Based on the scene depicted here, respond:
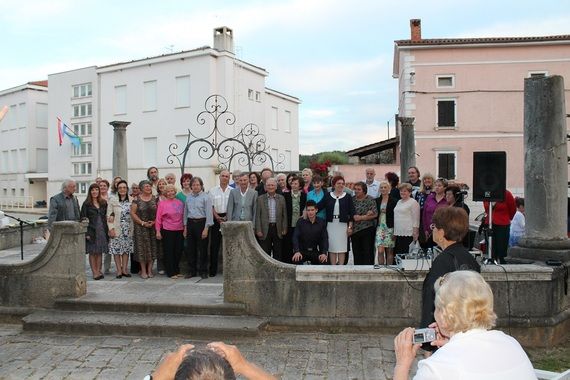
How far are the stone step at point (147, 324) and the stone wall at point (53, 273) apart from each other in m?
0.42

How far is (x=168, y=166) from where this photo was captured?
126ft

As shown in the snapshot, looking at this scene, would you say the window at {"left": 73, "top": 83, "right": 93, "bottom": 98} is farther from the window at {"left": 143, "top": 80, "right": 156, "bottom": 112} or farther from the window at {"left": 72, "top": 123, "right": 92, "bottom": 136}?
the window at {"left": 143, "top": 80, "right": 156, "bottom": 112}

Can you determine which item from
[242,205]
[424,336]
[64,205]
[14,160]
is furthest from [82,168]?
[424,336]

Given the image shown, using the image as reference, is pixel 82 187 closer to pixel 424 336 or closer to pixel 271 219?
pixel 271 219

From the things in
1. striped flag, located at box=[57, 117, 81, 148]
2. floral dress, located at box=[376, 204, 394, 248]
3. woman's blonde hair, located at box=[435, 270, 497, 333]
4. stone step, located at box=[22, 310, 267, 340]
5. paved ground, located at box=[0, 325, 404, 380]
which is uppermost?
striped flag, located at box=[57, 117, 81, 148]

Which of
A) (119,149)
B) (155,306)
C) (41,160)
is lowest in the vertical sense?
(155,306)

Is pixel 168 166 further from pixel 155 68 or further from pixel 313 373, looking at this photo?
pixel 313 373

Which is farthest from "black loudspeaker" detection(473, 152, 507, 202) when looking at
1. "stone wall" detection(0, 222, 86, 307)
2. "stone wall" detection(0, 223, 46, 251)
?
"stone wall" detection(0, 223, 46, 251)

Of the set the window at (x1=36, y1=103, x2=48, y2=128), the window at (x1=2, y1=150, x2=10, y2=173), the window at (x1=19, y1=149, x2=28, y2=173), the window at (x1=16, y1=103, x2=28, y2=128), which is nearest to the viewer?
the window at (x1=16, y1=103, x2=28, y2=128)

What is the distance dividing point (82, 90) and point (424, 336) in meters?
44.1

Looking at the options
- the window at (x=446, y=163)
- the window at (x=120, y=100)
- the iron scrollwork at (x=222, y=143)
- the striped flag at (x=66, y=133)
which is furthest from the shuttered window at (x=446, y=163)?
the striped flag at (x=66, y=133)

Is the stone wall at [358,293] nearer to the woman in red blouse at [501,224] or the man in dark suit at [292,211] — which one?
the man in dark suit at [292,211]

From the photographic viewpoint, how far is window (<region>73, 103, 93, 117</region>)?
140ft

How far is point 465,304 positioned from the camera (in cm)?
263
